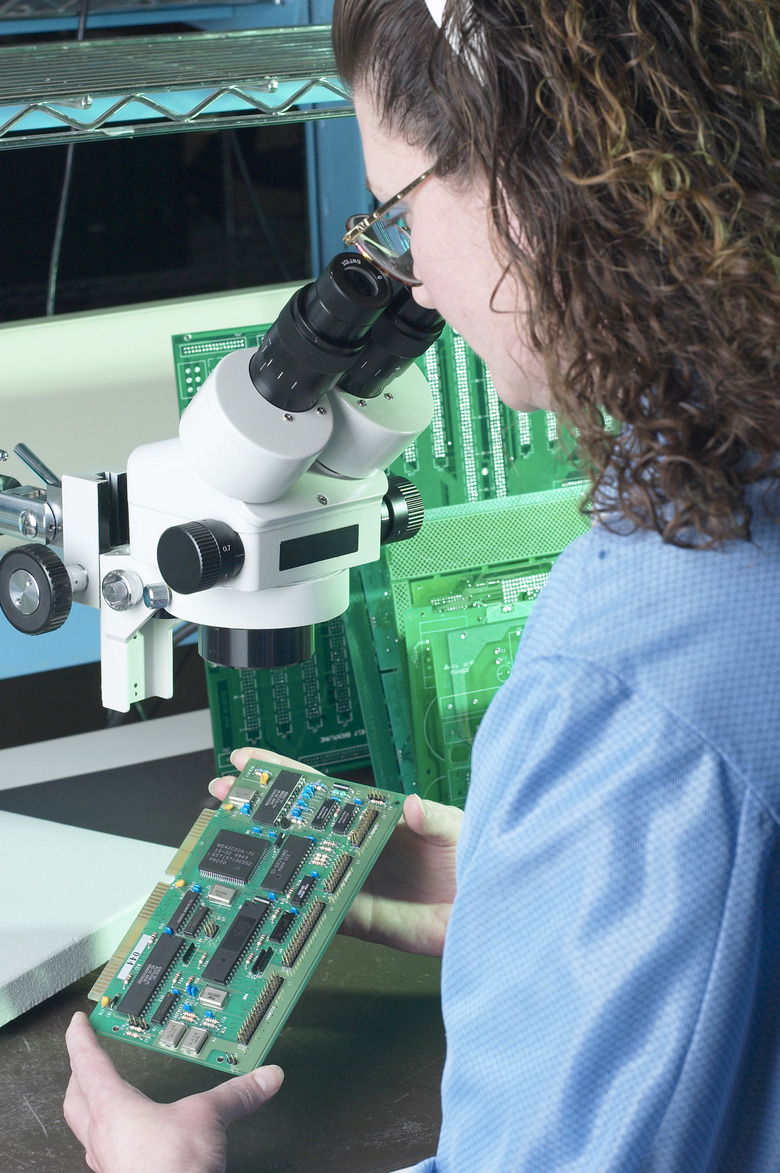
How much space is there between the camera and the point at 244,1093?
1.03 metres

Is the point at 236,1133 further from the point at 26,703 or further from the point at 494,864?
the point at 26,703

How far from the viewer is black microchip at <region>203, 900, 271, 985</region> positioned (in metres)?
1.11

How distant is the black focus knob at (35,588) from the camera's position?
113 centimetres

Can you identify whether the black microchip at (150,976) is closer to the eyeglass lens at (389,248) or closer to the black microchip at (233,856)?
the black microchip at (233,856)

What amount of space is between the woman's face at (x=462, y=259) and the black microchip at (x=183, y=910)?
0.62 metres

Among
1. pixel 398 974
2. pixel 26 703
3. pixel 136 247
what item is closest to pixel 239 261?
pixel 136 247

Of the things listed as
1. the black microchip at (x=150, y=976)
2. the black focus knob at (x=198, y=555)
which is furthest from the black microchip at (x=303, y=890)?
the black focus knob at (x=198, y=555)

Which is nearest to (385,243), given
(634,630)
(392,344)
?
(392,344)

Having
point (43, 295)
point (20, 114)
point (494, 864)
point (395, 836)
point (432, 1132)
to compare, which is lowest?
point (432, 1132)

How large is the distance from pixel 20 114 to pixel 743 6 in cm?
69

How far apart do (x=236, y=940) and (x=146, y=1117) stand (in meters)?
0.18

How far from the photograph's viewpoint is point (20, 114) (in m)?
1.10

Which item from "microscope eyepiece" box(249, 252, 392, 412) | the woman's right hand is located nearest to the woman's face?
"microscope eyepiece" box(249, 252, 392, 412)

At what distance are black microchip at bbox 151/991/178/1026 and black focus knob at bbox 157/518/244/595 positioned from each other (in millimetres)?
376
